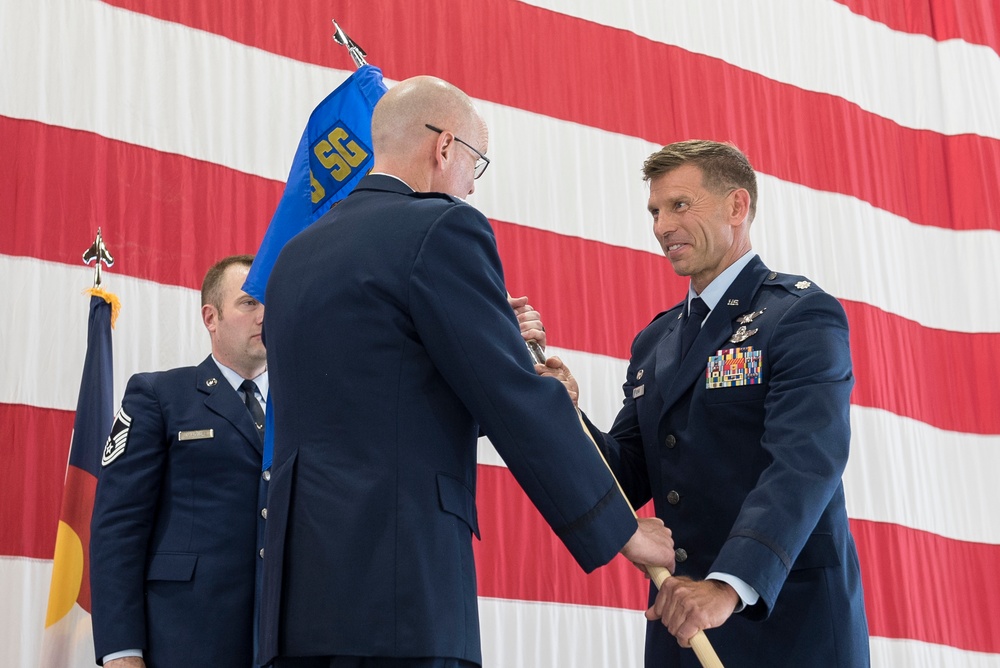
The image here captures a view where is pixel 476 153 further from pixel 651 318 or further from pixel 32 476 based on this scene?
pixel 651 318

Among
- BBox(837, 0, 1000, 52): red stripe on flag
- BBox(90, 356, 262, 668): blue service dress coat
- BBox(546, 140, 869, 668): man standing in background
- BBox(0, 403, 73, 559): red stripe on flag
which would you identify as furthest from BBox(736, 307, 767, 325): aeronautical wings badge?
BBox(837, 0, 1000, 52): red stripe on flag

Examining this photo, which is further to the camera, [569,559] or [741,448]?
[569,559]

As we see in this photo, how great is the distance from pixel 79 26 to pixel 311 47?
73 cm

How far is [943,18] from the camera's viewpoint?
5.08 metres

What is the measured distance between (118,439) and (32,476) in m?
0.57

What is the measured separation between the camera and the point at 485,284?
5.40 feet

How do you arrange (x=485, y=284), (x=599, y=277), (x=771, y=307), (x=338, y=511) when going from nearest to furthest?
(x=338, y=511)
(x=485, y=284)
(x=771, y=307)
(x=599, y=277)

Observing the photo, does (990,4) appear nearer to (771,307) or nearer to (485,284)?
(771,307)

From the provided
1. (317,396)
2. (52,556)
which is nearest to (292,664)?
(317,396)

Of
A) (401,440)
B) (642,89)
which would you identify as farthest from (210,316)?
(642,89)

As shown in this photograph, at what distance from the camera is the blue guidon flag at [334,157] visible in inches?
117

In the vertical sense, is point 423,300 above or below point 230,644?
above

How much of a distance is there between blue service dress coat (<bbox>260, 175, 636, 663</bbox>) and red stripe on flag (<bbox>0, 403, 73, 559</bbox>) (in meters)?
1.62

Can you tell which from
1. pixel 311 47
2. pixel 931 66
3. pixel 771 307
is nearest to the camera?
pixel 771 307
